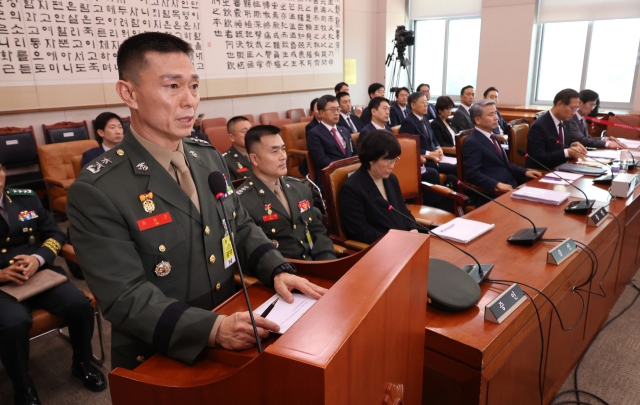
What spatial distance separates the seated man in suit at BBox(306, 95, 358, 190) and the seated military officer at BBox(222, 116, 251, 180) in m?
0.67

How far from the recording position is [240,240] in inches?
47.1

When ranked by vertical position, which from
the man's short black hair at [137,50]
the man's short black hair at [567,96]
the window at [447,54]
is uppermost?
Answer: the window at [447,54]

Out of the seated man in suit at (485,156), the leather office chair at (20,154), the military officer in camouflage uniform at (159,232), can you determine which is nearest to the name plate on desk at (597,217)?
the seated man in suit at (485,156)

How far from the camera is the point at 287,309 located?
90cm

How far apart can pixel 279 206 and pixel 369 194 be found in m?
0.54

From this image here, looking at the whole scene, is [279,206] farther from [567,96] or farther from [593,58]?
[593,58]

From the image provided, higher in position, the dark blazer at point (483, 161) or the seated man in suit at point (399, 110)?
the seated man in suit at point (399, 110)

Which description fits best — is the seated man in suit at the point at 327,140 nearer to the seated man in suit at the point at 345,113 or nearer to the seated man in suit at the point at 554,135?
the seated man in suit at the point at 345,113

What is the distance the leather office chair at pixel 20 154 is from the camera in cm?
387

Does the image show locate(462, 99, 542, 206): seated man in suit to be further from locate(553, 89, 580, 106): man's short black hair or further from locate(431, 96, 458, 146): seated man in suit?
locate(431, 96, 458, 146): seated man in suit

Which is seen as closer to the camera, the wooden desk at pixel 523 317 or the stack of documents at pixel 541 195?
the wooden desk at pixel 523 317

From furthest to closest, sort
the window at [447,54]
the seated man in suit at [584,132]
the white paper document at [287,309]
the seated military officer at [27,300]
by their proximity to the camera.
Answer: the window at [447,54] < the seated man in suit at [584,132] < the seated military officer at [27,300] < the white paper document at [287,309]

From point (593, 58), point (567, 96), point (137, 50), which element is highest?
point (593, 58)

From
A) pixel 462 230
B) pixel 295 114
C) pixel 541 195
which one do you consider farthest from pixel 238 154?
pixel 295 114
